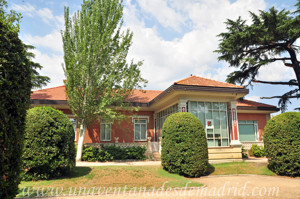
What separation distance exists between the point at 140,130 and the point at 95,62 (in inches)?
310

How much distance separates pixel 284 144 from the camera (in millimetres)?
9891

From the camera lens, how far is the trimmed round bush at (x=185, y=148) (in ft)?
31.6

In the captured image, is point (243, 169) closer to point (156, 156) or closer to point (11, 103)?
point (156, 156)

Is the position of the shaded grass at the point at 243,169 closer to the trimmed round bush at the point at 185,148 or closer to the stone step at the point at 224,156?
the trimmed round bush at the point at 185,148

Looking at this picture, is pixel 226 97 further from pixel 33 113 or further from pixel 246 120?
pixel 33 113

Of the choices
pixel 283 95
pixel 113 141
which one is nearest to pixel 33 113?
pixel 113 141

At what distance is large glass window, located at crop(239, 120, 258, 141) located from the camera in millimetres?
20219

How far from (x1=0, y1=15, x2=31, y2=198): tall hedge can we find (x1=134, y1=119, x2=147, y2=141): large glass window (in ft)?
50.2

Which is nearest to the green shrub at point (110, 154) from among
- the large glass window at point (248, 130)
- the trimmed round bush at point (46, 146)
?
the trimmed round bush at point (46, 146)

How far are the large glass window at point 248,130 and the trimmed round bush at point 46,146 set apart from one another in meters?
16.7

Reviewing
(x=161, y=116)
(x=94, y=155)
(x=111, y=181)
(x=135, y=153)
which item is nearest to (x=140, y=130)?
(x=161, y=116)

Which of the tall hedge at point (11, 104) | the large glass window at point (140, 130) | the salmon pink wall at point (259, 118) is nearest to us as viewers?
the tall hedge at point (11, 104)

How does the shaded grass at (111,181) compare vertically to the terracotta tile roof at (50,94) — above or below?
below

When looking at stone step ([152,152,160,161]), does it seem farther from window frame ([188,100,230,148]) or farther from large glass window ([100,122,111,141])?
large glass window ([100,122,111,141])
